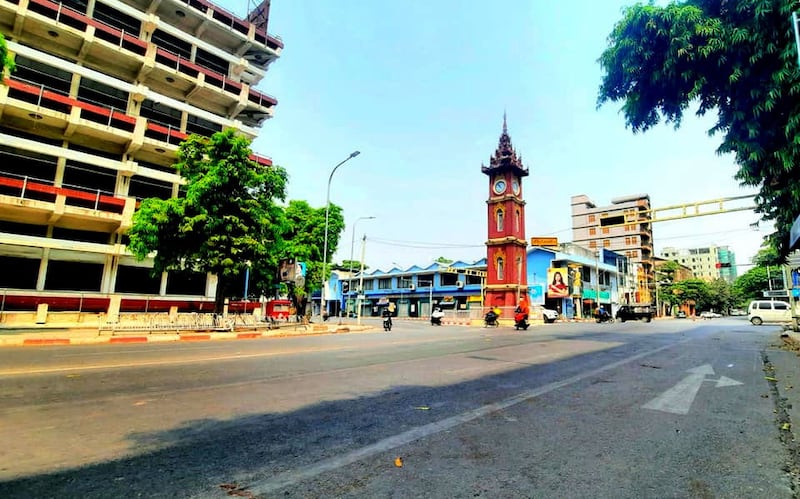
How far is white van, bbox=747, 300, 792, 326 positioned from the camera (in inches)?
1273

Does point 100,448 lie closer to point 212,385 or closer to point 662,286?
point 212,385

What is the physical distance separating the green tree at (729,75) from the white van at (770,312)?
3178cm

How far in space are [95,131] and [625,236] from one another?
299 ft

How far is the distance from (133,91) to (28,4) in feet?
21.7

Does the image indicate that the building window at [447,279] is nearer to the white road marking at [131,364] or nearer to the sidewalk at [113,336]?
the sidewalk at [113,336]

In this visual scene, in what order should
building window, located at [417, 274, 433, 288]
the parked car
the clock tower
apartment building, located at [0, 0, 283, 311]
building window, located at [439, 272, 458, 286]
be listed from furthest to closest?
building window, located at [417, 274, 433, 288], building window, located at [439, 272, 458, 286], the parked car, the clock tower, apartment building, located at [0, 0, 283, 311]

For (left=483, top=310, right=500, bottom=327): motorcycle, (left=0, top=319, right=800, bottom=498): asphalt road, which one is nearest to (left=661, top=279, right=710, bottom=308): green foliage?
(left=483, top=310, right=500, bottom=327): motorcycle

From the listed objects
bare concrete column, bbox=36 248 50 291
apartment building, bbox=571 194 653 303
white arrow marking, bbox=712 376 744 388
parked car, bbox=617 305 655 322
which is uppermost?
apartment building, bbox=571 194 653 303

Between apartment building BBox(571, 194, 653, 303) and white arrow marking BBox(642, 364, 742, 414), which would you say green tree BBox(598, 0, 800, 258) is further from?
apartment building BBox(571, 194, 653, 303)

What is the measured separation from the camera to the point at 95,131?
26047 mm

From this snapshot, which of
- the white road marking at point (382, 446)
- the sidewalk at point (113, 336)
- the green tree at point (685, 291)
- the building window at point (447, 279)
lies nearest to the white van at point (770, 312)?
the building window at point (447, 279)

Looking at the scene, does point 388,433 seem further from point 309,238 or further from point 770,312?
point 770,312

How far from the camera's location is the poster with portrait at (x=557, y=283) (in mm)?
48000

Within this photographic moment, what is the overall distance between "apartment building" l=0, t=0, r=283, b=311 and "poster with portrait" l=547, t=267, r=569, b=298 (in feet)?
116
